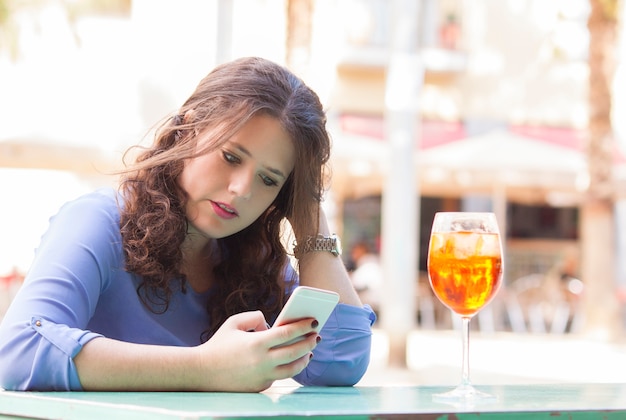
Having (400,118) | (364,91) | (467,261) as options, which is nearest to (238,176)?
(467,261)

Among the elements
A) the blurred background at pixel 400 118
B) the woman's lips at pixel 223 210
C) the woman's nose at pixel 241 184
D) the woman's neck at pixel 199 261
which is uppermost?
the blurred background at pixel 400 118

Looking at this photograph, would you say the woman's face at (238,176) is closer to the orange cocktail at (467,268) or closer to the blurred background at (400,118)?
the orange cocktail at (467,268)

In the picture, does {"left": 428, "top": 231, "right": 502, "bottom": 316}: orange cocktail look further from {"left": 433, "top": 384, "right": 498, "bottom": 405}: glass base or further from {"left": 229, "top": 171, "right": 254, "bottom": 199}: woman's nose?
{"left": 229, "top": 171, "right": 254, "bottom": 199}: woman's nose

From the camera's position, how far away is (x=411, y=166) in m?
7.96

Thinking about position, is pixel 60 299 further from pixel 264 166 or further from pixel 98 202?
pixel 264 166

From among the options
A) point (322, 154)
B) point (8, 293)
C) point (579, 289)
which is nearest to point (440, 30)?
point (579, 289)

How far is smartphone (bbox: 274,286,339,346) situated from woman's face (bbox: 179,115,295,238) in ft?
1.38

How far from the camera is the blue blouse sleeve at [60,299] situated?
58.7 inches

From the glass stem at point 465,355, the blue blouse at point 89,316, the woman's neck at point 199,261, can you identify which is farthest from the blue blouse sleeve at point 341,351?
the glass stem at point 465,355

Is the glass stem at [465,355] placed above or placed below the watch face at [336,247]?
below

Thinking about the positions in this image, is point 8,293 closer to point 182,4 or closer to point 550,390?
point 182,4

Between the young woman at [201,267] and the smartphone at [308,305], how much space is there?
0.05 feet

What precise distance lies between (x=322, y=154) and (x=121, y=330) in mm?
593

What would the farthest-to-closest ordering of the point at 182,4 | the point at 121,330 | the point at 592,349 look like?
the point at 182,4
the point at 592,349
the point at 121,330
